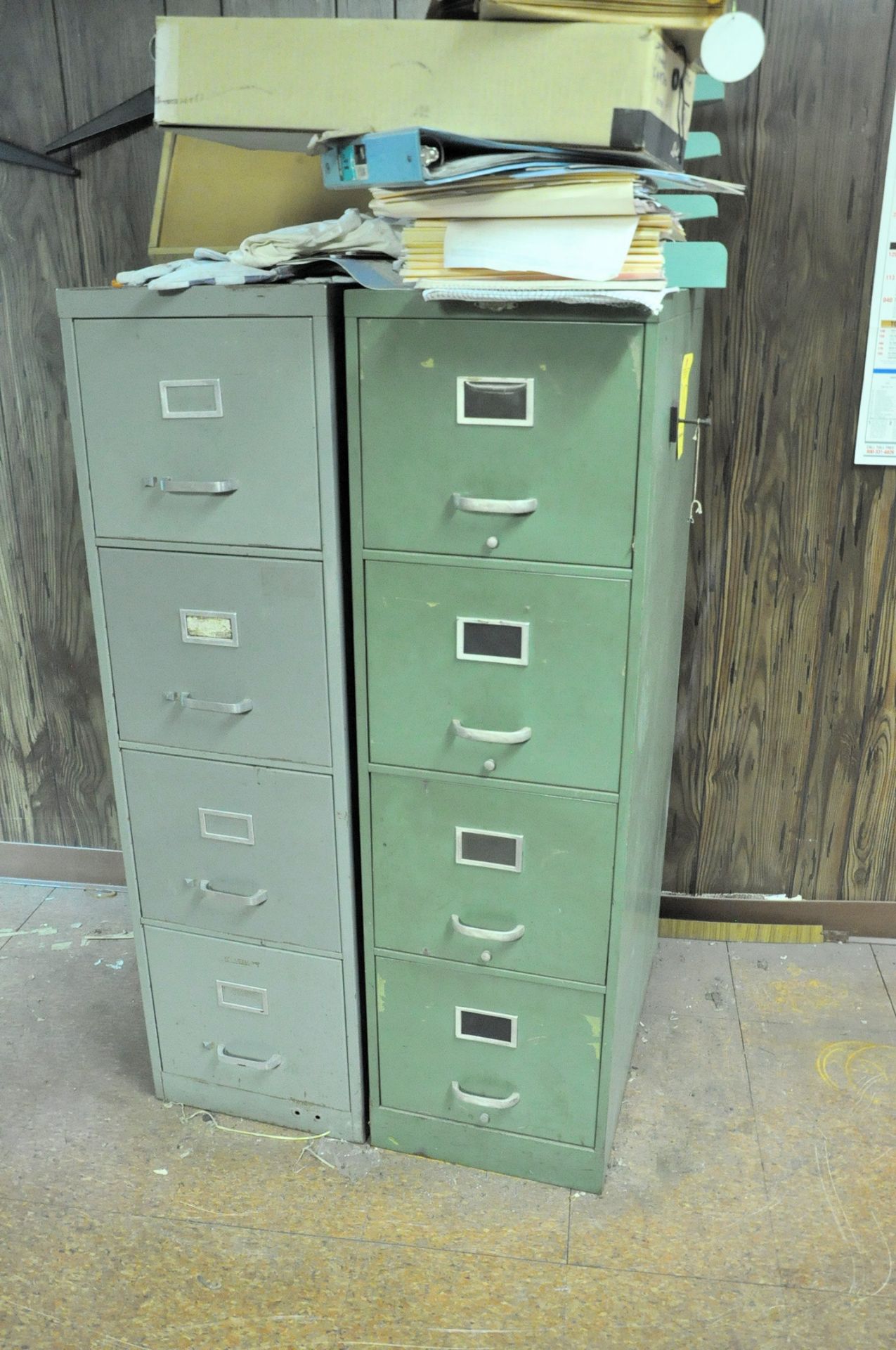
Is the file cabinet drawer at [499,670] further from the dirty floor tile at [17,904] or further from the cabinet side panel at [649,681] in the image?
the dirty floor tile at [17,904]

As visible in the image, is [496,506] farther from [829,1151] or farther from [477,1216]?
[829,1151]

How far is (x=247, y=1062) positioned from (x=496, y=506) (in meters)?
1.13

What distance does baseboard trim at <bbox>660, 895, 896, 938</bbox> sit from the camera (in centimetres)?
237

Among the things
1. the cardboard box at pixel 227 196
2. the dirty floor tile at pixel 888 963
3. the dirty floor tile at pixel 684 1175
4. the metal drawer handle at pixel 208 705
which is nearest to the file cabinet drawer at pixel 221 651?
the metal drawer handle at pixel 208 705

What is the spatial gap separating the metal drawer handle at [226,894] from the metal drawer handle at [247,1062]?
1.02 ft

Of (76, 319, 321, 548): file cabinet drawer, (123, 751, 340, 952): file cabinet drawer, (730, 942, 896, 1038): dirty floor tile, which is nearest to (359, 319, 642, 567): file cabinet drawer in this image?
(76, 319, 321, 548): file cabinet drawer

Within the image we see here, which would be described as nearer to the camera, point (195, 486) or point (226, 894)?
point (195, 486)

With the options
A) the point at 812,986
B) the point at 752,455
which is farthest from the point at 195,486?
the point at 812,986

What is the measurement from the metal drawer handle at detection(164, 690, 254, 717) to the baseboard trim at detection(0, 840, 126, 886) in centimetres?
110

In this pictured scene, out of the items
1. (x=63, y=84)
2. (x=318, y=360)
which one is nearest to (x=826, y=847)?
(x=318, y=360)

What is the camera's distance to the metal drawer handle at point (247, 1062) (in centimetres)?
185

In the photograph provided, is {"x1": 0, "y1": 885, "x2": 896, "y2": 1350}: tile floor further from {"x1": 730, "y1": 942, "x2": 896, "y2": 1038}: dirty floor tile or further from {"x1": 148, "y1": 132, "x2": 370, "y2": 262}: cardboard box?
{"x1": 148, "y1": 132, "x2": 370, "y2": 262}: cardboard box

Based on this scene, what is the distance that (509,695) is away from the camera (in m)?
1.52

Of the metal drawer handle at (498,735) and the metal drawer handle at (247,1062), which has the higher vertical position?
the metal drawer handle at (498,735)
